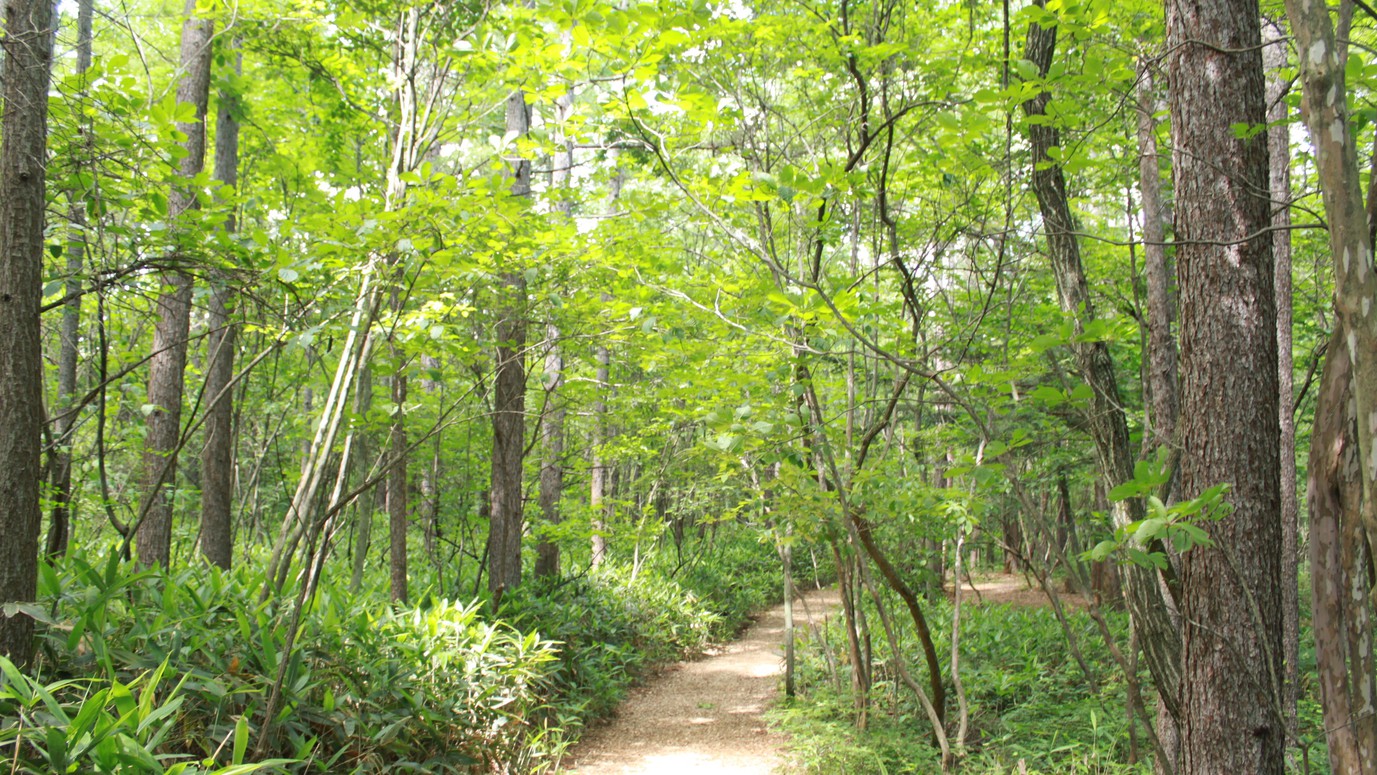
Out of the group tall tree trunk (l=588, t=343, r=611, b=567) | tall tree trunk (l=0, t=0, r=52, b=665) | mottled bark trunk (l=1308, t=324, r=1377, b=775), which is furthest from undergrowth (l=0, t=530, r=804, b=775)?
mottled bark trunk (l=1308, t=324, r=1377, b=775)

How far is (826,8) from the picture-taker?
429 cm

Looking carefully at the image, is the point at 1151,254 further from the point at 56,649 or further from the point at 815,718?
the point at 56,649

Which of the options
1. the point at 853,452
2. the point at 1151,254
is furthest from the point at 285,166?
the point at 1151,254

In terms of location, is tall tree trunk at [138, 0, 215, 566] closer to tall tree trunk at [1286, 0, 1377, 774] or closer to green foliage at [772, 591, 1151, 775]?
green foliage at [772, 591, 1151, 775]

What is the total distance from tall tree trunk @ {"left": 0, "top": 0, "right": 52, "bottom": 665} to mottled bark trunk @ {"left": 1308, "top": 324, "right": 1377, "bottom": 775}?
416cm

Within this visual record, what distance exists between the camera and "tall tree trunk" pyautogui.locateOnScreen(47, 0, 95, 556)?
340 cm

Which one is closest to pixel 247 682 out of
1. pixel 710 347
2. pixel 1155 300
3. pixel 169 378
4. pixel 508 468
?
pixel 710 347

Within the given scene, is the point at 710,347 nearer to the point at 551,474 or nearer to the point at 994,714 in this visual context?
the point at 994,714

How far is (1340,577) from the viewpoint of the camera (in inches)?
74.0

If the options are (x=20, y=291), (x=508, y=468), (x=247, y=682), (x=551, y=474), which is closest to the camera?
(x=20, y=291)

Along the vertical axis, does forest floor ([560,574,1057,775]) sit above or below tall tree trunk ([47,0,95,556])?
below

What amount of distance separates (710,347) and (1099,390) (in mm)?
2331

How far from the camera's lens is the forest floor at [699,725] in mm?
5707

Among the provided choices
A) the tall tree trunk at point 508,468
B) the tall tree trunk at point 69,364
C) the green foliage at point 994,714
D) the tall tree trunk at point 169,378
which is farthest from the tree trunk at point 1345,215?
the tall tree trunk at point 169,378
